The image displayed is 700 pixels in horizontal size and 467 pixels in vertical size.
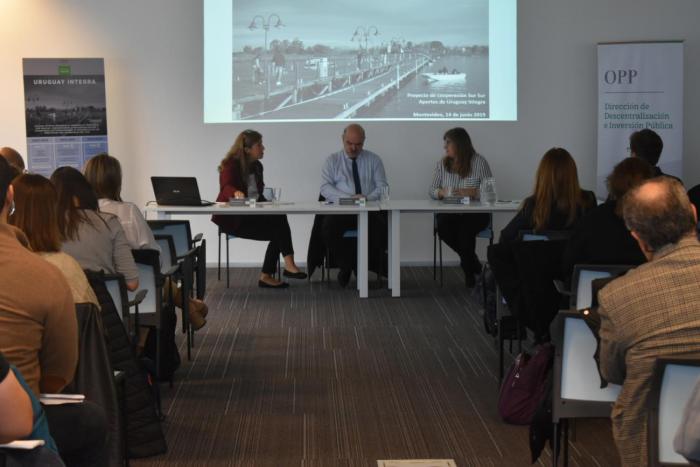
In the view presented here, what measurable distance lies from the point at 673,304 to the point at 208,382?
3.16 m

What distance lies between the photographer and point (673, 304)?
2602mm

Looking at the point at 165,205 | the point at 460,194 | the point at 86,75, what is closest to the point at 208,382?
the point at 165,205

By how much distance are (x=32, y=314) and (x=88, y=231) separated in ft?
6.96

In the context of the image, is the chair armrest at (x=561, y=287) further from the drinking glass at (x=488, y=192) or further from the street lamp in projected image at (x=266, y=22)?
the street lamp in projected image at (x=266, y=22)

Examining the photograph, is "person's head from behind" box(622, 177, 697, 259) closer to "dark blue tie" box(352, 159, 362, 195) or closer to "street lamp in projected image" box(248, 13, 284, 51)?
"dark blue tie" box(352, 159, 362, 195)

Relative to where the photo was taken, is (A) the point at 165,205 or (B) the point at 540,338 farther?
(A) the point at 165,205

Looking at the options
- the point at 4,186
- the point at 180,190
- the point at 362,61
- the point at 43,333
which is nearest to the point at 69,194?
the point at 43,333

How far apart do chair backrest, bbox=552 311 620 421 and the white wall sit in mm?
6442

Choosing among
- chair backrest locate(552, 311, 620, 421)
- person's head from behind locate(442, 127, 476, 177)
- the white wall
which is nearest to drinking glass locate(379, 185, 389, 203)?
person's head from behind locate(442, 127, 476, 177)

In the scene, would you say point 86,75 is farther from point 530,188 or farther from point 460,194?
point 530,188

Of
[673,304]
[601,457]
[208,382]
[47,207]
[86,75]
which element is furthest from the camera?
[86,75]

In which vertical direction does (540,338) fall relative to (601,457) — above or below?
above

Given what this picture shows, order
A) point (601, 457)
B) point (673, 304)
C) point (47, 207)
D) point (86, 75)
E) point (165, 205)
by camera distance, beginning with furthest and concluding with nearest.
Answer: point (86, 75), point (165, 205), point (601, 457), point (47, 207), point (673, 304)

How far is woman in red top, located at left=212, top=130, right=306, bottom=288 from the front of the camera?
834 centimetres
